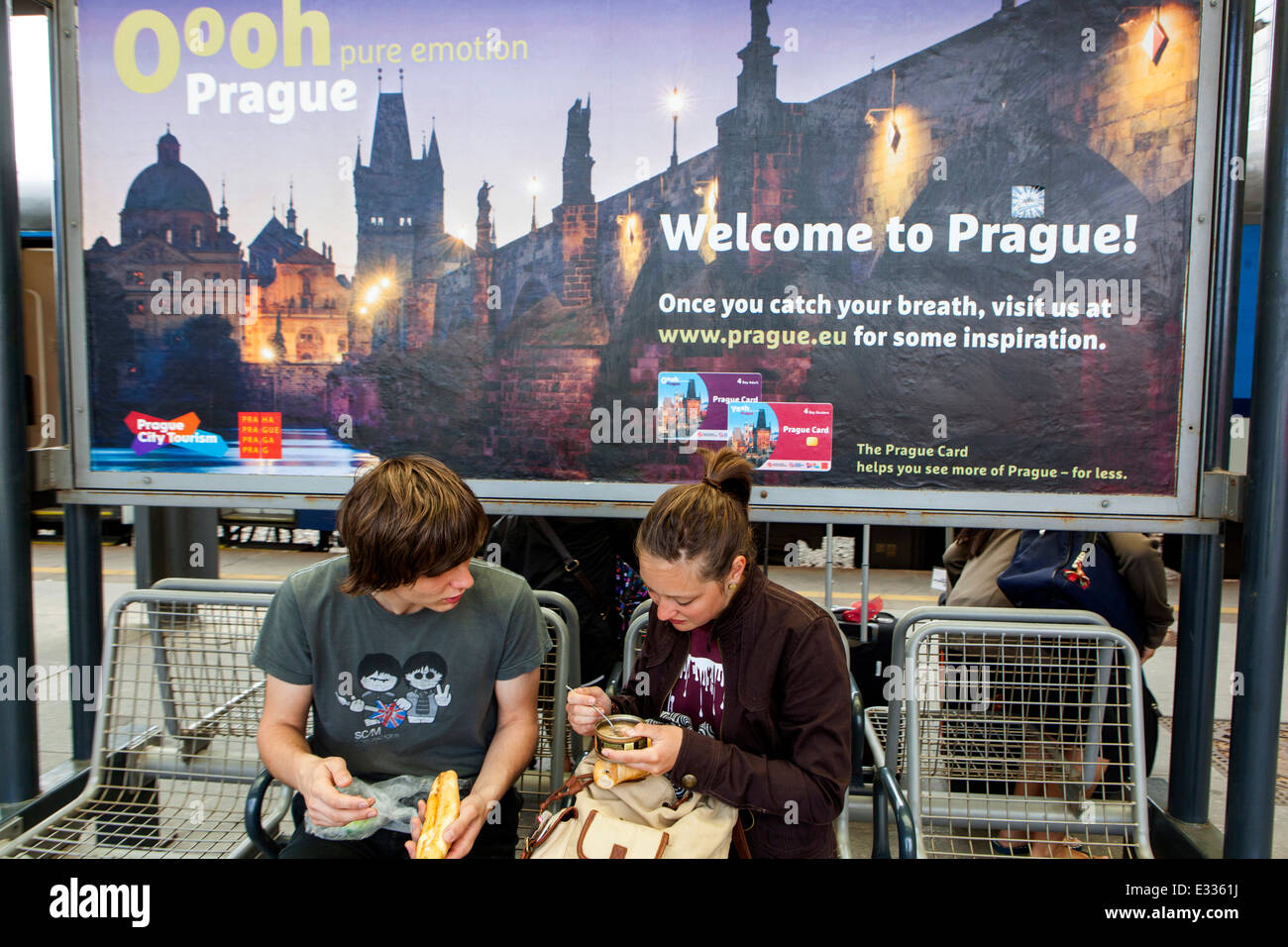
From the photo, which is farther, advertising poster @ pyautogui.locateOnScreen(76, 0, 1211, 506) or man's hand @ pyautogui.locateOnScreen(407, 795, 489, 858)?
advertising poster @ pyautogui.locateOnScreen(76, 0, 1211, 506)

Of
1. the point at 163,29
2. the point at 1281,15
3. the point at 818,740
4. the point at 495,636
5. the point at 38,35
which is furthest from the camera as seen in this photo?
the point at 38,35

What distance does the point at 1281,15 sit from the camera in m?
2.44

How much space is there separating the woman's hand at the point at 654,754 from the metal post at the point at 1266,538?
74.5 inches

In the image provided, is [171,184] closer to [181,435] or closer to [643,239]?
[181,435]

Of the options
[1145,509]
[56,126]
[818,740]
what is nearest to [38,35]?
[56,126]

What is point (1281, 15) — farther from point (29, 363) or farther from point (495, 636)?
point (29, 363)

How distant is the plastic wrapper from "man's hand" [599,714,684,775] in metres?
0.56

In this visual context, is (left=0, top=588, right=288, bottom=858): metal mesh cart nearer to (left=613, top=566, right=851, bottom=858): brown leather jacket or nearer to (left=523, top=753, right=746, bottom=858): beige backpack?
(left=523, top=753, right=746, bottom=858): beige backpack

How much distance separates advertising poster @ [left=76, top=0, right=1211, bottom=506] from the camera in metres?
2.75

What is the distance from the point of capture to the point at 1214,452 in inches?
110

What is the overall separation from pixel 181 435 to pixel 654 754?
90.0 inches

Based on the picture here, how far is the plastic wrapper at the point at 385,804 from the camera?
197 cm

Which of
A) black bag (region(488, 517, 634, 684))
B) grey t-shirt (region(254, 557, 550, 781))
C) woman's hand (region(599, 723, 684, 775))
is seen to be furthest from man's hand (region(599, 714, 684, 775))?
black bag (region(488, 517, 634, 684))
